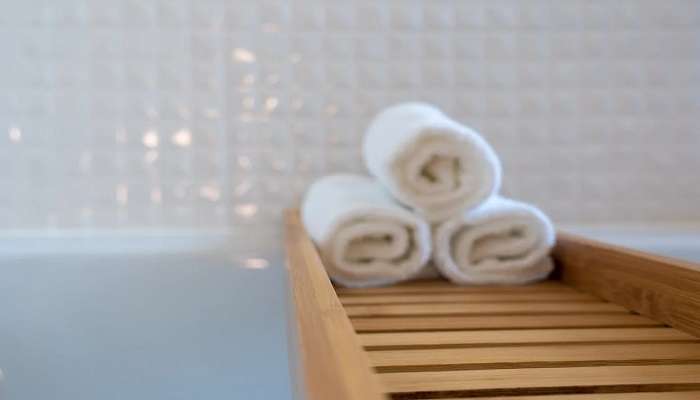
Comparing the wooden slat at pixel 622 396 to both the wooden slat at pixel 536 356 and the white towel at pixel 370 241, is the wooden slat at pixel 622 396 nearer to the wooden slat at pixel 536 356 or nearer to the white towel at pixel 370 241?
the wooden slat at pixel 536 356

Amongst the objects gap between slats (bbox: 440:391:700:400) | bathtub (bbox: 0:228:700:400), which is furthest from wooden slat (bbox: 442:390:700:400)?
bathtub (bbox: 0:228:700:400)

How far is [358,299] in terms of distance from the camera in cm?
79

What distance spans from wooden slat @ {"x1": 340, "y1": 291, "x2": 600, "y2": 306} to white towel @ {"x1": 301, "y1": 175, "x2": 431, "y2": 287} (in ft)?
0.19

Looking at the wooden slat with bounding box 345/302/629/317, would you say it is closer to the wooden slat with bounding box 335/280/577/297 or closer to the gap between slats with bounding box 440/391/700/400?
the wooden slat with bounding box 335/280/577/297

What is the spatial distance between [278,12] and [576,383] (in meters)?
0.92

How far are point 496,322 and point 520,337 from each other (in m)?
0.06

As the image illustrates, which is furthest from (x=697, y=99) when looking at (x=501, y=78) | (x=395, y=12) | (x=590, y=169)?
(x=395, y=12)

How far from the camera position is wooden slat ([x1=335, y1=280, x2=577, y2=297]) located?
843 millimetres

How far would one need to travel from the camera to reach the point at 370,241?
89 centimetres

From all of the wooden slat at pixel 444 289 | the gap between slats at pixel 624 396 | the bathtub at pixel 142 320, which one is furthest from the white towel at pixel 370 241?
the gap between slats at pixel 624 396

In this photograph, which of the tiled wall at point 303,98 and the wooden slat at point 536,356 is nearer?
the wooden slat at point 536,356

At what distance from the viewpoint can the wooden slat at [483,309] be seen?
2.36ft

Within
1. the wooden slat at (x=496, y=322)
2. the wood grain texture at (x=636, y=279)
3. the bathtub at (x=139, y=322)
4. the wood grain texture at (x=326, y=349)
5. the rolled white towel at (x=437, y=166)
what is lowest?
the bathtub at (x=139, y=322)

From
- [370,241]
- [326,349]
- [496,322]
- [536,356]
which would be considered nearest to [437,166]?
[370,241]
